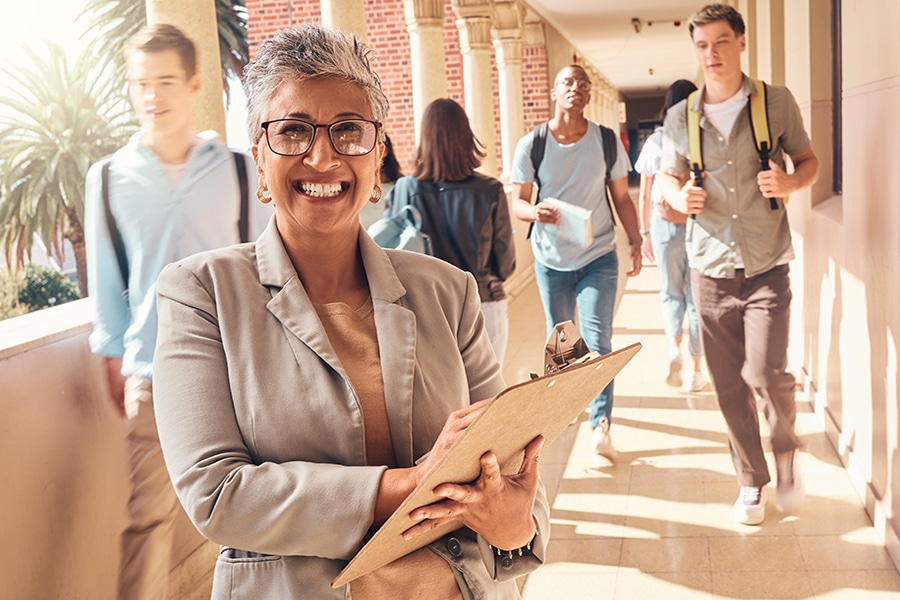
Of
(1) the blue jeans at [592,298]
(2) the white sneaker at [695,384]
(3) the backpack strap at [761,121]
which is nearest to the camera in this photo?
(3) the backpack strap at [761,121]

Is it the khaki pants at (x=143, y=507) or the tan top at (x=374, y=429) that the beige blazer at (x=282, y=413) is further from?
the khaki pants at (x=143, y=507)

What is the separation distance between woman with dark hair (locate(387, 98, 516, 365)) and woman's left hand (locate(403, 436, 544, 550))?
298 cm

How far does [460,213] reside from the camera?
454 centimetres

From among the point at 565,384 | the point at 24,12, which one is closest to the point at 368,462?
the point at 565,384

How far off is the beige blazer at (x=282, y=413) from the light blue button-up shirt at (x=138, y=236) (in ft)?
5.55

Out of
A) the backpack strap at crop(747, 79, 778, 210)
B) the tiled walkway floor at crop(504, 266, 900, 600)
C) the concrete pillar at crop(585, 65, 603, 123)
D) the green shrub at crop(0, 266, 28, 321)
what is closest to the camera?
the tiled walkway floor at crop(504, 266, 900, 600)

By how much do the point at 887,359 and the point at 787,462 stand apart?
74 centimetres

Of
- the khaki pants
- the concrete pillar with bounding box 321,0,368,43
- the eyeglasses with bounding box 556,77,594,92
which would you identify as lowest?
the khaki pants

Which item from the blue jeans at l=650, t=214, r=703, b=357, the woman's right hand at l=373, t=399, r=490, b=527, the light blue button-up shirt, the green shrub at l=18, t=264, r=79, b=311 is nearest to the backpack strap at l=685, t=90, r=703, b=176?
the light blue button-up shirt

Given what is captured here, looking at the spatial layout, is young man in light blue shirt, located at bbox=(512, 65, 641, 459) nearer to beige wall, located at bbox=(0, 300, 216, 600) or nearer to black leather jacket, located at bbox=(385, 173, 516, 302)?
black leather jacket, located at bbox=(385, 173, 516, 302)

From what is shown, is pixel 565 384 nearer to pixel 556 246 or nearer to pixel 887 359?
pixel 887 359

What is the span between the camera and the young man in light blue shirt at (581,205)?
5449 millimetres

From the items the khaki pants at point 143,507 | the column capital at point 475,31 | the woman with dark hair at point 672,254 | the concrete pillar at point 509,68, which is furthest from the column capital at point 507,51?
the khaki pants at point 143,507

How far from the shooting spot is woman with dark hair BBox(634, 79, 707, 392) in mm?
6625
